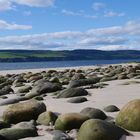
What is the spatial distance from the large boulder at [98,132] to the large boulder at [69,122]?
0.73 meters

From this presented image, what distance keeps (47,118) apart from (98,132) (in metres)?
1.87

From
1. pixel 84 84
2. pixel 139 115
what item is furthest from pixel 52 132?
pixel 84 84

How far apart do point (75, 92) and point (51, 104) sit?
4.62ft

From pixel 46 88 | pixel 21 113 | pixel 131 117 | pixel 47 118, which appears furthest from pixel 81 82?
pixel 131 117

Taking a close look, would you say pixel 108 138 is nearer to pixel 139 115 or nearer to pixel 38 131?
pixel 139 115

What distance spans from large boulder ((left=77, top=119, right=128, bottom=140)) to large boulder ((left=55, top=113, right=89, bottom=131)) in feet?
2.40

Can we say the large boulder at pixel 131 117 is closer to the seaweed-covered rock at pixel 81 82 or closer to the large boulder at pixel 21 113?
the large boulder at pixel 21 113

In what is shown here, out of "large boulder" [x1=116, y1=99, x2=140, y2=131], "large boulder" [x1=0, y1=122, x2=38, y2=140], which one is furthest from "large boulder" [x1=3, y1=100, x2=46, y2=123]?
"large boulder" [x1=116, y1=99, x2=140, y2=131]

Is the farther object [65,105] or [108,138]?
[65,105]

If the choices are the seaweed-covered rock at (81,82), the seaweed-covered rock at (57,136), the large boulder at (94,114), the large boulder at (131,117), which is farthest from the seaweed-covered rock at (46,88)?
the large boulder at (131,117)

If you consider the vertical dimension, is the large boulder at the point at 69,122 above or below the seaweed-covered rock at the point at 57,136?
above

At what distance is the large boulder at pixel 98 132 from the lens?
6157mm

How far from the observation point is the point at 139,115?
265 inches

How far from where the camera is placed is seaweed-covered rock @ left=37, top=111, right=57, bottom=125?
7741 mm
